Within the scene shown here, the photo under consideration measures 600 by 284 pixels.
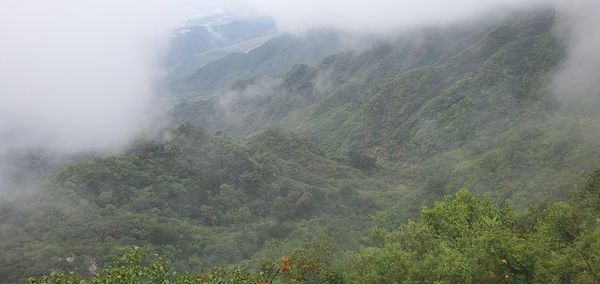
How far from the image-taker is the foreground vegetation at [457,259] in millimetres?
34156

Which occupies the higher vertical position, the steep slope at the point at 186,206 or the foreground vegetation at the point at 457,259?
the foreground vegetation at the point at 457,259

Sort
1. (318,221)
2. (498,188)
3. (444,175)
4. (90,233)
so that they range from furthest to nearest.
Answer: (444,175), (318,221), (498,188), (90,233)

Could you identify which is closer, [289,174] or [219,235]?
[219,235]

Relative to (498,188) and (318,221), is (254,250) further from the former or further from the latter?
(498,188)

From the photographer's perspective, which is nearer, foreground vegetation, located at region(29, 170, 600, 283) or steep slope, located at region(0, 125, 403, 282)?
foreground vegetation, located at region(29, 170, 600, 283)

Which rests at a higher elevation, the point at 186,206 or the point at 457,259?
the point at 457,259

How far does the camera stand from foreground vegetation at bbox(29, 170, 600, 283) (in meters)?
34.2

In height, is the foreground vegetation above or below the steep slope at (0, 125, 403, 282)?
above

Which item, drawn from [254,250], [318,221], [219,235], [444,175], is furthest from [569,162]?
[219,235]

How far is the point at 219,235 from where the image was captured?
140875 mm

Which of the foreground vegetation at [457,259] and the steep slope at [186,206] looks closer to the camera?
the foreground vegetation at [457,259]

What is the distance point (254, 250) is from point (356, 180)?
68.6 m

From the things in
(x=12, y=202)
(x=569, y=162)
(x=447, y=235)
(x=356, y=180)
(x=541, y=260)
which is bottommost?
(x=356, y=180)

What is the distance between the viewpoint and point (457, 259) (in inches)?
1752
